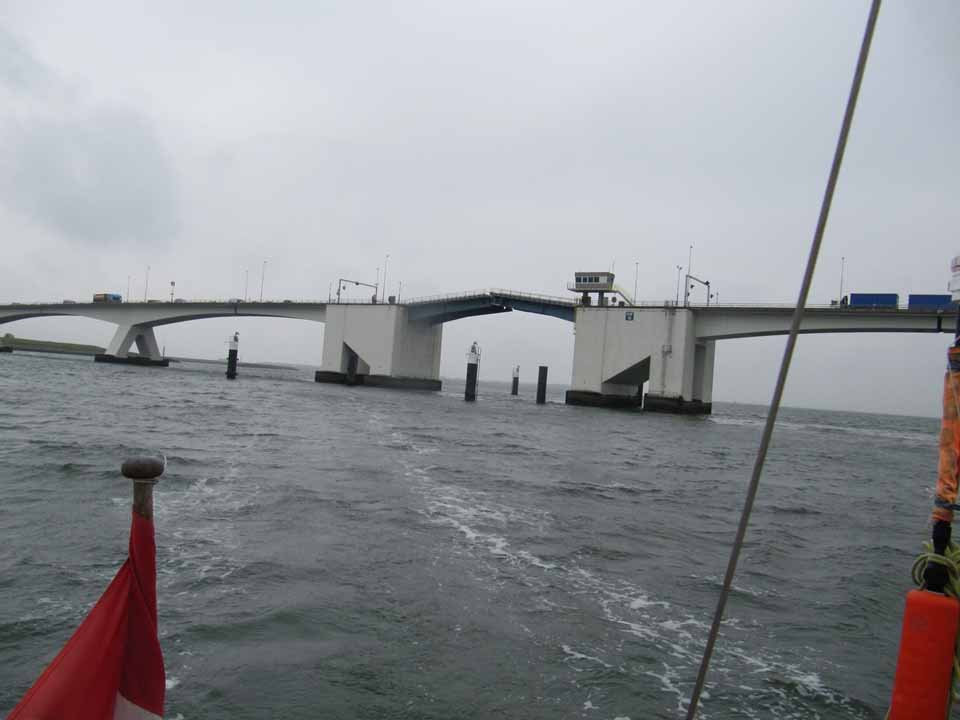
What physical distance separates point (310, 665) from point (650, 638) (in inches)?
103

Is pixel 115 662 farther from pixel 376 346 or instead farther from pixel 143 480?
pixel 376 346

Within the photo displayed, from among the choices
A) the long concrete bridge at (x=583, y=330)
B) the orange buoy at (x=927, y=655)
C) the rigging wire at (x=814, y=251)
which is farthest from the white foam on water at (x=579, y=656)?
the long concrete bridge at (x=583, y=330)

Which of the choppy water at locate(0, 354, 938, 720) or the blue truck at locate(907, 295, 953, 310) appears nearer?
the choppy water at locate(0, 354, 938, 720)

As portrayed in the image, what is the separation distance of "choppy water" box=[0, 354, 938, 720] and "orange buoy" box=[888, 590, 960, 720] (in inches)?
68.6

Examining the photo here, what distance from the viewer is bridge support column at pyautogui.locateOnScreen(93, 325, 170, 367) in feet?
202

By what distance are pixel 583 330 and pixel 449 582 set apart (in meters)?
40.0

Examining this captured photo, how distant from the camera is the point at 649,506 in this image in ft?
34.6

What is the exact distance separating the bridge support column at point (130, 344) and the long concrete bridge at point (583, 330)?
0.12 m

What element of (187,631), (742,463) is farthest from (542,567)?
(742,463)

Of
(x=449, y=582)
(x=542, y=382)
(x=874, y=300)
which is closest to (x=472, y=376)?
(x=542, y=382)

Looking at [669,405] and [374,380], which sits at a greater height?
[669,405]

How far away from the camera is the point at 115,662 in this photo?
222 centimetres

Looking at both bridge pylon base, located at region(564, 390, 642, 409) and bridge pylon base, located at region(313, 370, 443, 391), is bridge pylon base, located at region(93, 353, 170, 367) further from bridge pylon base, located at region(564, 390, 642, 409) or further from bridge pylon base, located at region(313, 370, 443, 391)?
bridge pylon base, located at region(564, 390, 642, 409)

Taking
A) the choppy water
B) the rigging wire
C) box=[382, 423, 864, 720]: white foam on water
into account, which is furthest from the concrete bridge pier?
the rigging wire
